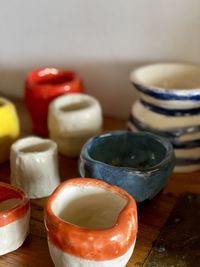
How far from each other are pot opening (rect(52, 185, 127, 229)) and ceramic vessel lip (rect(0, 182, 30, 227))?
0.14 ft

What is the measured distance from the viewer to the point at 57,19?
2.23 ft

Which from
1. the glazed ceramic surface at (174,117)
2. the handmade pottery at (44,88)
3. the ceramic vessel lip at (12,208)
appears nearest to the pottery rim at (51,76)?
the handmade pottery at (44,88)

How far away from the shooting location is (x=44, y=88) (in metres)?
0.64

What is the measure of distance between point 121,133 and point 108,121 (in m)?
0.14

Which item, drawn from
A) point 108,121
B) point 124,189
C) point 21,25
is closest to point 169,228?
point 124,189

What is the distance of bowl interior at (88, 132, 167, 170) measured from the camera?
544mm

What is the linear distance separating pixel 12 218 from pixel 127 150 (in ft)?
0.53

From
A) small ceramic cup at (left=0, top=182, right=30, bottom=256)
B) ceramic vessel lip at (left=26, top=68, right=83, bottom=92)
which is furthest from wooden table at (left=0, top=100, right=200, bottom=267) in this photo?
ceramic vessel lip at (left=26, top=68, right=83, bottom=92)

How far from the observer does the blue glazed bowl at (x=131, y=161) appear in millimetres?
481

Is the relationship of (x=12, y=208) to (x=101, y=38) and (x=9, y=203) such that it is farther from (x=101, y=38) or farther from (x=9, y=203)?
(x=101, y=38)

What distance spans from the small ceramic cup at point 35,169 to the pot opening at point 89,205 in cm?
9

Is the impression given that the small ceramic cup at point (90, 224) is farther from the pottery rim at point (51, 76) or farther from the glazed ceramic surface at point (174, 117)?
the pottery rim at point (51, 76)

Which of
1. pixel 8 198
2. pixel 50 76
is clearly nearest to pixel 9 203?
pixel 8 198

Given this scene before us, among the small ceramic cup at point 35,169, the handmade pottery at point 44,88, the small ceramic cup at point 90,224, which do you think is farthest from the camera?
the handmade pottery at point 44,88
